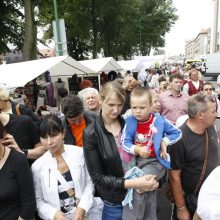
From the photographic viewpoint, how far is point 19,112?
365cm

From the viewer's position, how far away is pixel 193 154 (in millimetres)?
2594

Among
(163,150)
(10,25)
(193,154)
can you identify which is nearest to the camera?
(163,150)

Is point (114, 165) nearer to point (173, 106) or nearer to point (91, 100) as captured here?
point (91, 100)

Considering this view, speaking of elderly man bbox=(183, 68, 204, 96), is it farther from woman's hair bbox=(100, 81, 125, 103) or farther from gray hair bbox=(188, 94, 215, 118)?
woman's hair bbox=(100, 81, 125, 103)

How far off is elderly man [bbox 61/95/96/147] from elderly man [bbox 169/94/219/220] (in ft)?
3.98

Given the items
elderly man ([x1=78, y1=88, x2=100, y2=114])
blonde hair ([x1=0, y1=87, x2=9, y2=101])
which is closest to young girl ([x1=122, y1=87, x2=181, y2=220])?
blonde hair ([x1=0, y1=87, x2=9, y2=101])

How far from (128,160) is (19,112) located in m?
1.90

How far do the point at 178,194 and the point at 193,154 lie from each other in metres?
0.38

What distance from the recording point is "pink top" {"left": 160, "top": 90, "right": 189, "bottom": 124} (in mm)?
5646

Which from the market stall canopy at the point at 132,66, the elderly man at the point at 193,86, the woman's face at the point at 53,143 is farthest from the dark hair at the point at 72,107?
the market stall canopy at the point at 132,66

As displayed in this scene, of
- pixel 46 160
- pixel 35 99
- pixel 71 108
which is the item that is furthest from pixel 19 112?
pixel 35 99

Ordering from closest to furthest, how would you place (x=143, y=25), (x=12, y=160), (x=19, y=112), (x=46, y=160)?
(x=12, y=160)
(x=46, y=160)
(x=19, y=112)
(x=143, y=25)

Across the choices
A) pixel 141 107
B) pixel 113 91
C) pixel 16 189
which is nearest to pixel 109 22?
pixel 141 107

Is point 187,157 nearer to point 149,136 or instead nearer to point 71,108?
point 149,136
